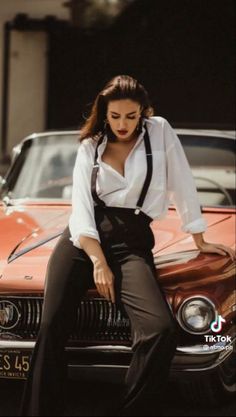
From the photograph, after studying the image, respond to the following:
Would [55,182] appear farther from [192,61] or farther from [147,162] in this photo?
[192,61]

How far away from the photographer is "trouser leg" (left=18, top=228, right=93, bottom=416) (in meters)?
3.85

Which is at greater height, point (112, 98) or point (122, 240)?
point (112, 98)

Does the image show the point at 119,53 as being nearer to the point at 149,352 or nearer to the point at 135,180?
the point at 135,180

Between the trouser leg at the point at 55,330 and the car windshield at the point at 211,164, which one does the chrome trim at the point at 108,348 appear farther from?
the car windshield at the point at 211,164

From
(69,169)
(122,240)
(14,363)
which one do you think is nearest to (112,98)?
(122,240)

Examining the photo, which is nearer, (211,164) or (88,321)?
(88,321)

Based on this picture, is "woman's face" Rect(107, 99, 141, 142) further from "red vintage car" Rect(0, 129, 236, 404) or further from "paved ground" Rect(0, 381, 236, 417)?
"paved ground" Rect(0, 381, 236, 417)

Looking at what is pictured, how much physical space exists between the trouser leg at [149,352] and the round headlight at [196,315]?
0.99ft

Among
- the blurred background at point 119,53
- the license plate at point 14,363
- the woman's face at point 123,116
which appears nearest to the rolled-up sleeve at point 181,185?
the woman's face at point 123,116

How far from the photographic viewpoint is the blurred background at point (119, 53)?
14164 millimetres

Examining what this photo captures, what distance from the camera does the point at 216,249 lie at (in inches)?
180

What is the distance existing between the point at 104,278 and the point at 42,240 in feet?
2.75

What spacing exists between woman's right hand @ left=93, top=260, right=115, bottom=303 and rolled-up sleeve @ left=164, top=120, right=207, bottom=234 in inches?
23.0

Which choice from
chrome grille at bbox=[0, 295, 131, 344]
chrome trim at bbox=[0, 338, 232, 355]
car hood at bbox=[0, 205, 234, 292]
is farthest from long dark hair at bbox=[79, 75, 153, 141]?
chrome trim at bbox=[0, 338, 232, 355]
